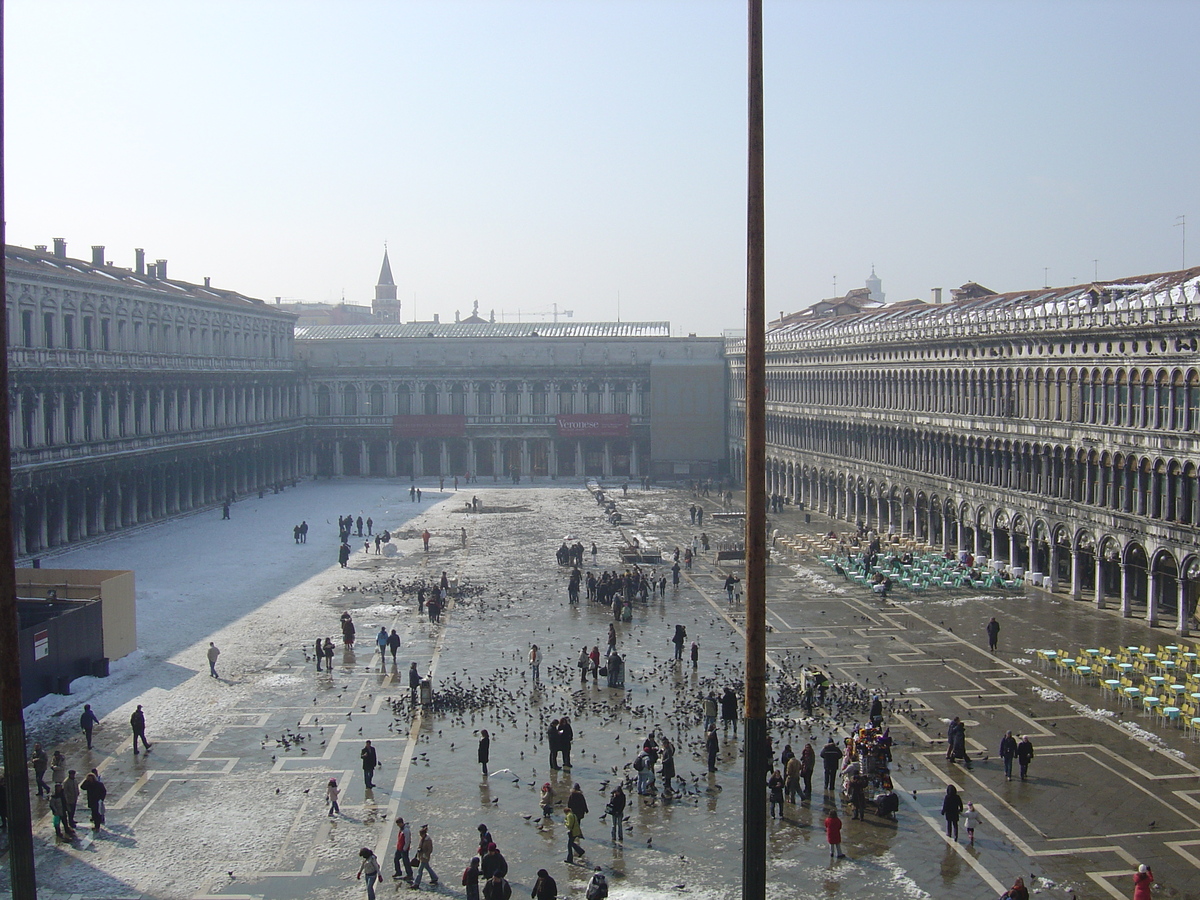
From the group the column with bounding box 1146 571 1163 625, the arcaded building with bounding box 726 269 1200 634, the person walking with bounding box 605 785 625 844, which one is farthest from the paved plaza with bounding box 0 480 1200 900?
the arcaded building with bounding box 726 269 1200 634

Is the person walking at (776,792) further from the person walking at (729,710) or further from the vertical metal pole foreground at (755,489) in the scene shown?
the vertical metal pole foreground at (755,489)

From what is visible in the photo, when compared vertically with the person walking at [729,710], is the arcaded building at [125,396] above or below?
above

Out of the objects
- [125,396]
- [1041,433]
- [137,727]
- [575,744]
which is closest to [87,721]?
[137,727]

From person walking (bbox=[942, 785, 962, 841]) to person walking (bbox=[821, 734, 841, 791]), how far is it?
3.00m

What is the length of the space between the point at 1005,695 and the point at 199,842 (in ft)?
75.7

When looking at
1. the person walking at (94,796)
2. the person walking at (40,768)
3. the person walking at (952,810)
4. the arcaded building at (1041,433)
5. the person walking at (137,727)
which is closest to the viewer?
the person walking at (952,810)

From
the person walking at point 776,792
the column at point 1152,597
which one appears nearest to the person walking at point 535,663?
the person walking at point 776,792

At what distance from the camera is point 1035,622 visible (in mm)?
42219

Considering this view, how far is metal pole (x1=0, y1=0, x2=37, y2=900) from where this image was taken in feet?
32.4

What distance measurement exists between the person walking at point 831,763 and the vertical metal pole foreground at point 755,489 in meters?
15.8

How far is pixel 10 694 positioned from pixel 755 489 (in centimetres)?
724

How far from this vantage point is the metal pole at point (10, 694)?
9.89 m

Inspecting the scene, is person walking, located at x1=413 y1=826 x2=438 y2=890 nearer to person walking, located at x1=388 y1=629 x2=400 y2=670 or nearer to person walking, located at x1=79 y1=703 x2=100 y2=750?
person walking, located at x1=79 y1=703 x2=100 y2=750

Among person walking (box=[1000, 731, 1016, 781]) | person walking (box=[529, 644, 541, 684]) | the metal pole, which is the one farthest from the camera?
person walking (box=[529, 644, 541, 684])
